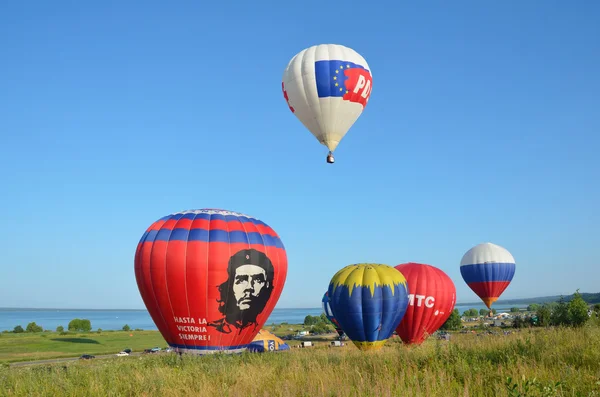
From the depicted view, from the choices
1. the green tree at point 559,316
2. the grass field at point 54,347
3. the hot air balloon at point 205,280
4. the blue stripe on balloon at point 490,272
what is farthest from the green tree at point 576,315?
the grass field at point 54,347

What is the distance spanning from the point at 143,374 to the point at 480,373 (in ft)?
22.5

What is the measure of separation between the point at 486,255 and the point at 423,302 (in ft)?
77.9

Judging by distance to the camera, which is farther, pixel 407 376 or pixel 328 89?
pixel 328 89

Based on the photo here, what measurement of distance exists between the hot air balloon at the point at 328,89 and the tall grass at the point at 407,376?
1730 cm

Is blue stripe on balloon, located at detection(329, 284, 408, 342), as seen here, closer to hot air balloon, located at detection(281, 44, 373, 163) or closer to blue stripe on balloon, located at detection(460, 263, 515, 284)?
hot air balloon, located at detection(281, 44, 373, 163)

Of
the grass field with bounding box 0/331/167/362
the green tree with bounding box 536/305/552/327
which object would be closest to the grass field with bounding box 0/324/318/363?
the grass field with bounding box 0/331/167/362

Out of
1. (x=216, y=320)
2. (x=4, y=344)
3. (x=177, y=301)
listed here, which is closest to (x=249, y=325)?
(x=216, y=320)

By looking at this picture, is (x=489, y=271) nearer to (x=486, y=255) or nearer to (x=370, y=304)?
(x=486, y=255)

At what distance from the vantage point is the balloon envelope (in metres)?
26.4

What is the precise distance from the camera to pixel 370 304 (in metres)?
27.2

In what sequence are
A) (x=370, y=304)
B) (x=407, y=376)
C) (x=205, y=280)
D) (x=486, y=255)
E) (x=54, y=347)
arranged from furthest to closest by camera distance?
(x=54, y=347) → (x=486, y=255) → (x=370, y=304) → (x=205, y=280) → (x=407, y=376)

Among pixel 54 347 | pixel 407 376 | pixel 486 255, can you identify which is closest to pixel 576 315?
pixel 407 376

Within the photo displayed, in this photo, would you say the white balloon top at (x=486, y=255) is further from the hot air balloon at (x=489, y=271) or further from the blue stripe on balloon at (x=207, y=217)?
the blue stripe on balloon at (x=207, y=217)

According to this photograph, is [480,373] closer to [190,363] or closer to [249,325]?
[190,363]
